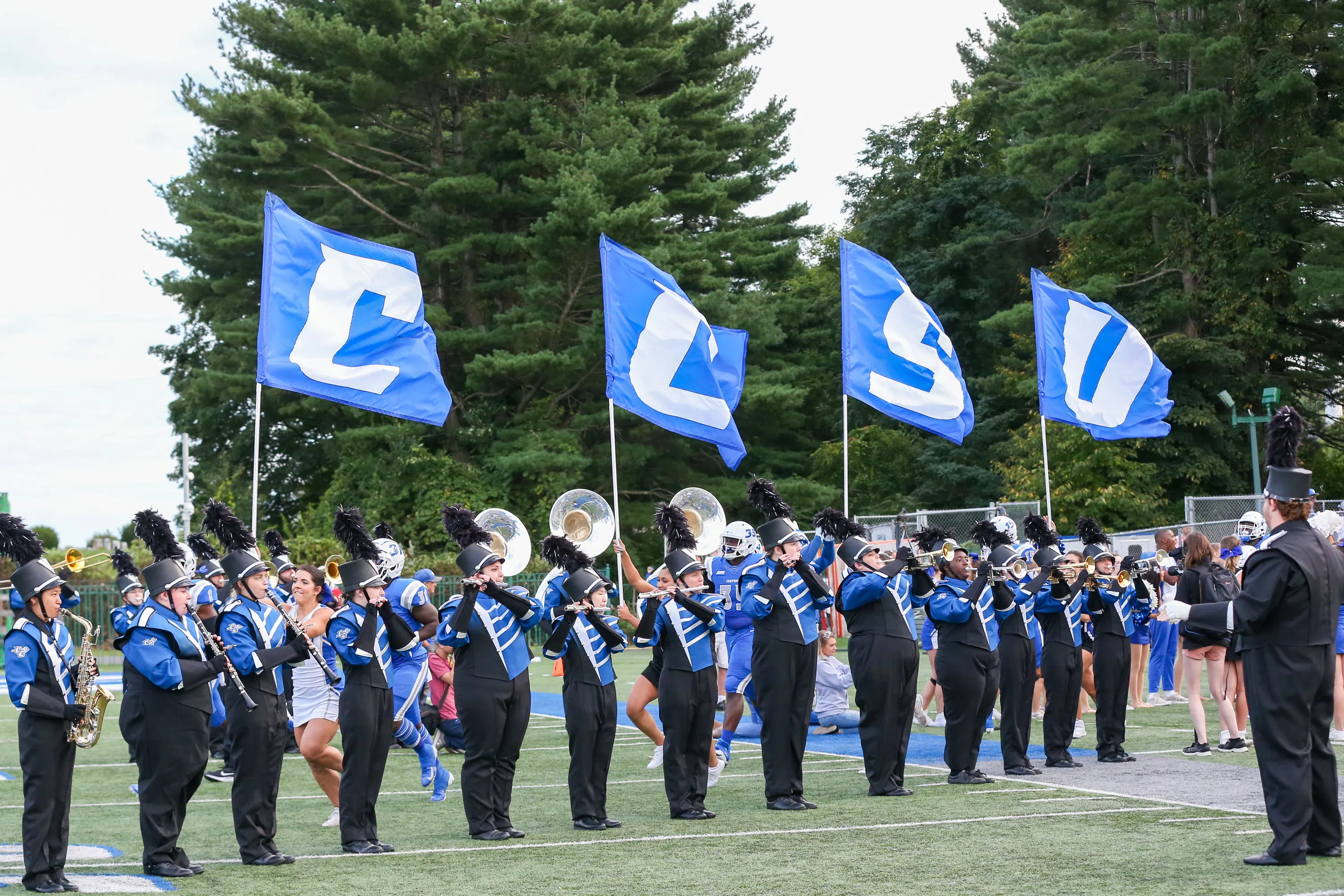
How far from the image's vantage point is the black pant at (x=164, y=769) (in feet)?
25.6

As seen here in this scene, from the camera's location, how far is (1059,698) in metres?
11.7

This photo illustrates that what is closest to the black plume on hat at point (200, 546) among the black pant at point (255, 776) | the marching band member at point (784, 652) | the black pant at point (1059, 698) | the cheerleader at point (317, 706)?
the cheerleader at point (317, 706)

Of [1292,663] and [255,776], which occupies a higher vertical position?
[1292,663]

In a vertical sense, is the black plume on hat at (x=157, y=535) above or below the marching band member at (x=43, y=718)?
above

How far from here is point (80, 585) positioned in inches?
1244

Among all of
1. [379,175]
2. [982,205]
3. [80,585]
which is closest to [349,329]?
[80,585]

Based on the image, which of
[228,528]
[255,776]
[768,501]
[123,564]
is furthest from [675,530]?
[123,564]

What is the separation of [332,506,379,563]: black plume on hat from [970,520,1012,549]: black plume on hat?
483 cm

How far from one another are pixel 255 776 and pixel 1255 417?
96.8ft

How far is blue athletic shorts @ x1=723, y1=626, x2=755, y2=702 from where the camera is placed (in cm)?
1295

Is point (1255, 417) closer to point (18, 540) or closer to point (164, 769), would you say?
point (164, 769)

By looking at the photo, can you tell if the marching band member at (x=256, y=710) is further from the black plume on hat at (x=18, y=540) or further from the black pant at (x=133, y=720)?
the black plume on hat at (x=18, y=540)

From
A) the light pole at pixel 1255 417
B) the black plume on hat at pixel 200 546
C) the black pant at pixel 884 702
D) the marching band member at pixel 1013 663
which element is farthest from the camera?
the light pole at pixel 1255 417

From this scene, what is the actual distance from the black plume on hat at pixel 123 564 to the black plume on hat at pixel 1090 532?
24.4 feet
